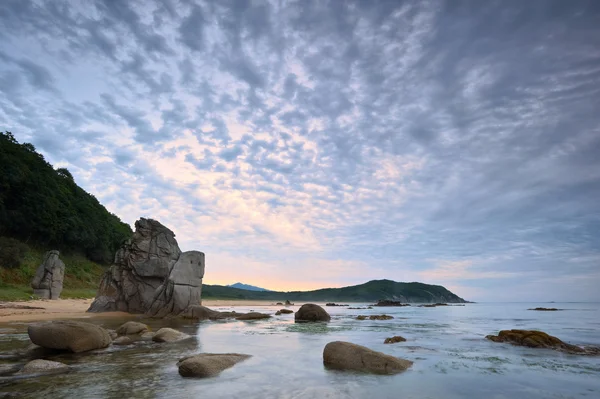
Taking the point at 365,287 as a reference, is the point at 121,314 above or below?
below

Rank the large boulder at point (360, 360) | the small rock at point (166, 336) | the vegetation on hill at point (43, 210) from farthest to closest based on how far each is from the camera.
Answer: the vegetation on hill at point (43, 210), the small rock at point (166, 336), the large boulder at point (360, 360)

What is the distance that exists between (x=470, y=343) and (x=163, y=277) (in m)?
25.4

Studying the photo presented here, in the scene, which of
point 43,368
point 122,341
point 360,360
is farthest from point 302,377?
Answer: point 122,341

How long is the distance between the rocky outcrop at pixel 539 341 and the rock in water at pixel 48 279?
43245 mm

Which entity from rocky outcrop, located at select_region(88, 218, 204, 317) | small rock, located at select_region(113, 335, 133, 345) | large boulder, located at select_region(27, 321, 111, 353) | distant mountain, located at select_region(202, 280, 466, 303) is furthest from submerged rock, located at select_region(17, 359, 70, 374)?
distant mountain, located at select_region(202, 280, 466, 303)

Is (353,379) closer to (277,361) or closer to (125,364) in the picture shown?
(277,361)

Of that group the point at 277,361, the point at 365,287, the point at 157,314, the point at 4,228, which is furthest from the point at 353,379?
the point at 365,287

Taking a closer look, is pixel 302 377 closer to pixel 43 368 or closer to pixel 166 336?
pixel 43 368

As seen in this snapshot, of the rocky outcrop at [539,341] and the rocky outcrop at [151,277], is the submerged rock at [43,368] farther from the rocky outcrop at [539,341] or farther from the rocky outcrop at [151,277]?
the rocky outcrop at [151,277]

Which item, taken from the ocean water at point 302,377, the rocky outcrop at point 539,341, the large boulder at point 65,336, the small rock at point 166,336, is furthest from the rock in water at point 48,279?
the rocky outcrop at point 539,341

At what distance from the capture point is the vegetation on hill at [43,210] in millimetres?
55406

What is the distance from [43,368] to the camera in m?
9.41

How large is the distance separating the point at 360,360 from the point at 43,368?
8789 millimetres

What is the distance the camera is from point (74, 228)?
63875 millimetres
